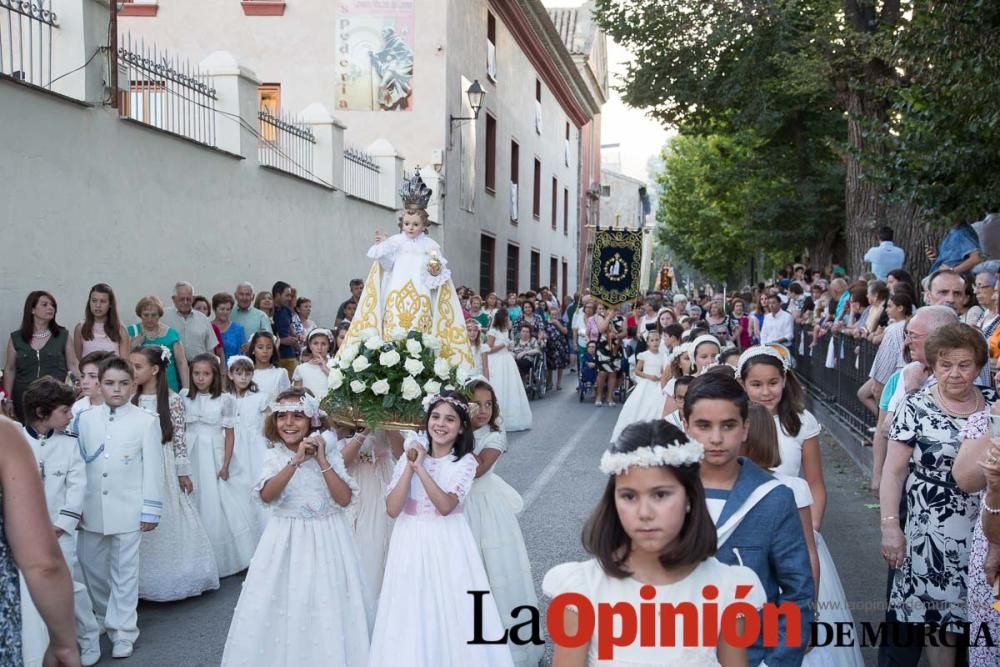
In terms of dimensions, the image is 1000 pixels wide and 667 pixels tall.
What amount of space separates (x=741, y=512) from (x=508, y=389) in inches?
494

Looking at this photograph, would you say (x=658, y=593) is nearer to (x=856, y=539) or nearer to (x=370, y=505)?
(x=370, y=505)

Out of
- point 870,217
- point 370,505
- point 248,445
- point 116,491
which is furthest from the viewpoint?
point 870,217

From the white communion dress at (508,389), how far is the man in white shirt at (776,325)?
497 cm

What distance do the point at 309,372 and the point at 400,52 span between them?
14019mm

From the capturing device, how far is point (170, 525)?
292 inches

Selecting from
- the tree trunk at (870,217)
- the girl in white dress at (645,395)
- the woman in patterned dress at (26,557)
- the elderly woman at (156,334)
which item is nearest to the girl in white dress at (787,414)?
the woman in patterned dress at (26,557)

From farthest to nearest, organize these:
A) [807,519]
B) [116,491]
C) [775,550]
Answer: [116,491]
[807,519]
[775,550]

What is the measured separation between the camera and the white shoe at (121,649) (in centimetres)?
623

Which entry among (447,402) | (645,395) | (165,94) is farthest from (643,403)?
(447,402)

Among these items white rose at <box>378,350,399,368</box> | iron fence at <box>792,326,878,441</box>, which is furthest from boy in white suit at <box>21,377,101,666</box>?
A: iron fence at <box>792,326,878,441</box>

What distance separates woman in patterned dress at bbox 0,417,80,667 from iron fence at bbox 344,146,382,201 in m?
16.7

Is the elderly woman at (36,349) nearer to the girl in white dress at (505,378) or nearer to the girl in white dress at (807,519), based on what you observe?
the girl in white dress at (505,378)

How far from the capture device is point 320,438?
5633 mm

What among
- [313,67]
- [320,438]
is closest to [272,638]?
[320,438]
